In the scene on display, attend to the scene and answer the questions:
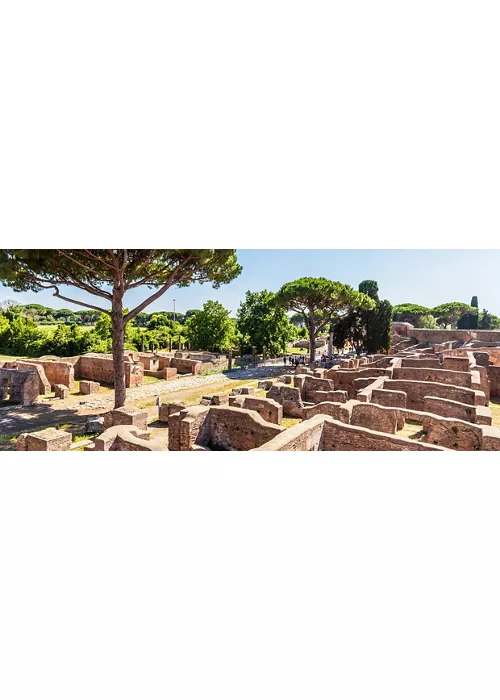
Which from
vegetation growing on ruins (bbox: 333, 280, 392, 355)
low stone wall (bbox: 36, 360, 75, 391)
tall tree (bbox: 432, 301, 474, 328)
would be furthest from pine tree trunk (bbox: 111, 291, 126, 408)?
tall tree (bbox: 432, 301, 474, 328)

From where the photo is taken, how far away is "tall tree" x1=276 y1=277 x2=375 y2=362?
2565 centimetres

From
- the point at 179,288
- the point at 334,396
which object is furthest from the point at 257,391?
the point at 179,288

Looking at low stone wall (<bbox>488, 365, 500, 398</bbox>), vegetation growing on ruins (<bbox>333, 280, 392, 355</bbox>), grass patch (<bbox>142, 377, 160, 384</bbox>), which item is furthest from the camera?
vegetation growing on ruins (<bbox>333, 280, 392, 355</bbox>)

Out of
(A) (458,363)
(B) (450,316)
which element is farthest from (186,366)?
(B) (450,316)

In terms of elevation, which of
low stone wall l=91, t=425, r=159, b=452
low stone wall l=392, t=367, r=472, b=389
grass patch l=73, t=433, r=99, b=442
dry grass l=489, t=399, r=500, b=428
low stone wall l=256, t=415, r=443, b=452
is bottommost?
grass patch l=73, t=433, r=99, b=442

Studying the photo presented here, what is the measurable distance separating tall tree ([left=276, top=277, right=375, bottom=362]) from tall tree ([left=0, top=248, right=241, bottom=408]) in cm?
1269

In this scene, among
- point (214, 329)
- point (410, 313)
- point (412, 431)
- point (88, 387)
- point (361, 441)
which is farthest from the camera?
point (410, 313)

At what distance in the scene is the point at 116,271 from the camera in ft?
39.9

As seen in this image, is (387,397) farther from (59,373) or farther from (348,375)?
(59,373)

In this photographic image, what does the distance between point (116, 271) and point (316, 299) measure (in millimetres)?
16548

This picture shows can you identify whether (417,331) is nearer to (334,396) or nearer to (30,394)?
(334,396)

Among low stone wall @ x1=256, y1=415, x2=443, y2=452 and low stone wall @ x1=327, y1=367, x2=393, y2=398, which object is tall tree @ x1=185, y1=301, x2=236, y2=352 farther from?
low stone wall @ x1=256, y1=415, x2=443, y2=452

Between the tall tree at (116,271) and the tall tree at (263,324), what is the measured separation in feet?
51.2

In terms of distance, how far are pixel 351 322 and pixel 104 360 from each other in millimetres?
19161
